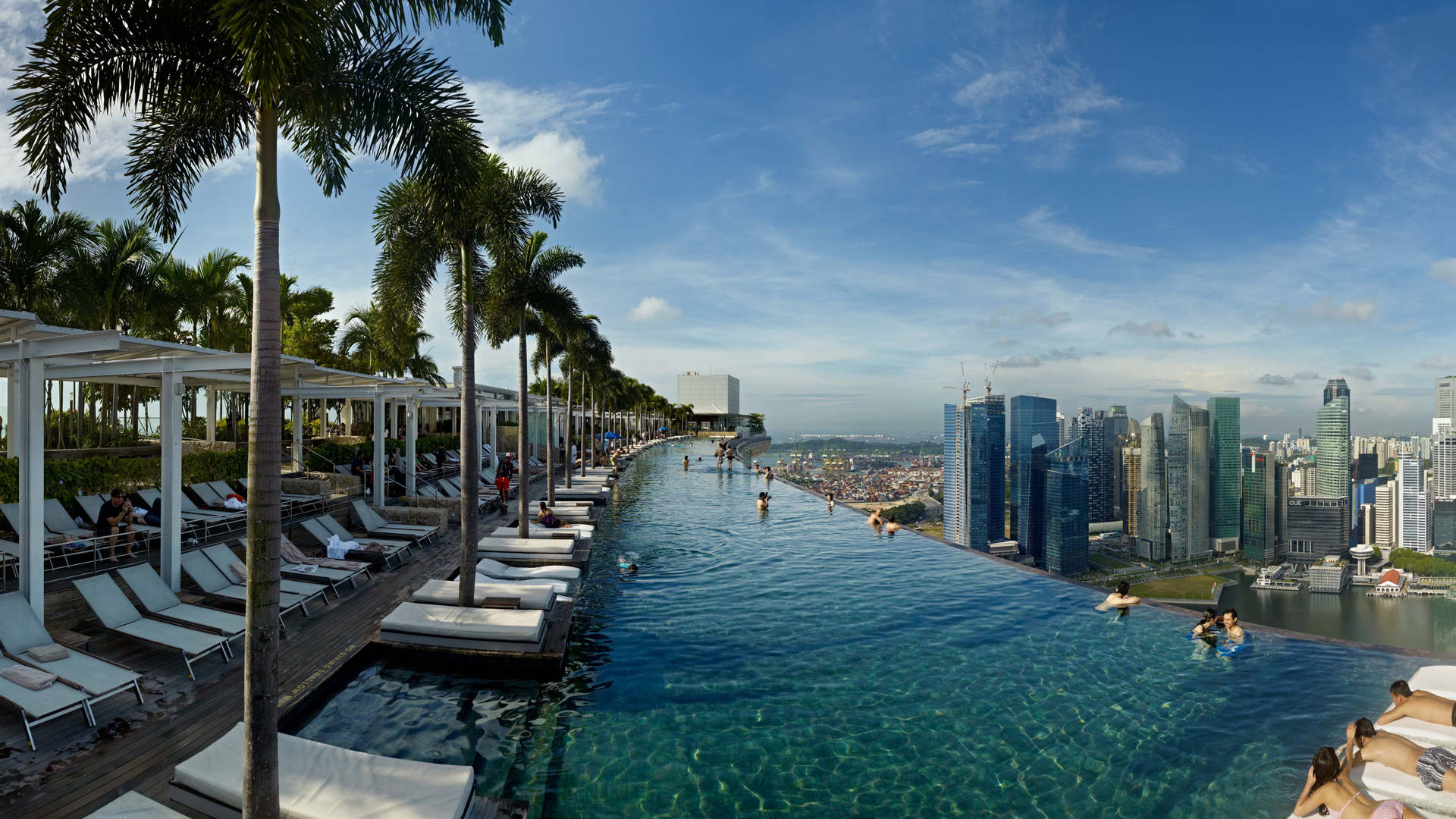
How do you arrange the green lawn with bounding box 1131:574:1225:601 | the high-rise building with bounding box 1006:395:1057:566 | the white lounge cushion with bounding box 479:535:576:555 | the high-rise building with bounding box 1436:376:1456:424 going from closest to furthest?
the white lounge cushion with bounding box 479:535:576:555 → the high-rise building with bounding box 1436:376:1456:424 → the green lawn with bounding box 1131:574:1225:601 → the high-rise building with bounding box 1006:395:1057:566

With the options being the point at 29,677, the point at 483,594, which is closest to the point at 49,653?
the point at 29,677

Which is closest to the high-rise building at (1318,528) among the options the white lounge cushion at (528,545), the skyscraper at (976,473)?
the skyscraper at (976,473)

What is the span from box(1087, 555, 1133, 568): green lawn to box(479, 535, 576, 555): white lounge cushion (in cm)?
4260

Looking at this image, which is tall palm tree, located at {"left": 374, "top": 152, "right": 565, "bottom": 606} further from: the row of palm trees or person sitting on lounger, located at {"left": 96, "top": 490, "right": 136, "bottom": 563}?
person sitting on lounger, located at {"left": 96, "top": 490, "right": 136, "bottom": 563}

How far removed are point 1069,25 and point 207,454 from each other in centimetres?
2218

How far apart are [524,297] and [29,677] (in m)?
9.89

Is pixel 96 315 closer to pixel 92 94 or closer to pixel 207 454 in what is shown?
pixel 207 454

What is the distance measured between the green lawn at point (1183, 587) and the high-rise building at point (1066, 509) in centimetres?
398

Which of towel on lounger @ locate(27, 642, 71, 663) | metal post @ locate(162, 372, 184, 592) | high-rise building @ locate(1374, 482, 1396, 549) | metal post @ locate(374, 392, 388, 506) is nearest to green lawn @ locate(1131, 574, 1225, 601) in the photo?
high-rise building @ locate(1374, 482, 1396, 549)

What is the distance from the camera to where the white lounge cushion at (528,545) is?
11.7m

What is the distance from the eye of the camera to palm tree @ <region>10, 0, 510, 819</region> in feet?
11.2

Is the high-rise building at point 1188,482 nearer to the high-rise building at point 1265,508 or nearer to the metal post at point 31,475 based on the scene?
the high-rise building at point 1265,508

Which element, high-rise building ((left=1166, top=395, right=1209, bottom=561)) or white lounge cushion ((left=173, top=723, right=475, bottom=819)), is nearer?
white lounge cushion ((left=173, top=723, right=475, bottom=819))

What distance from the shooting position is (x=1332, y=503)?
34.2m
